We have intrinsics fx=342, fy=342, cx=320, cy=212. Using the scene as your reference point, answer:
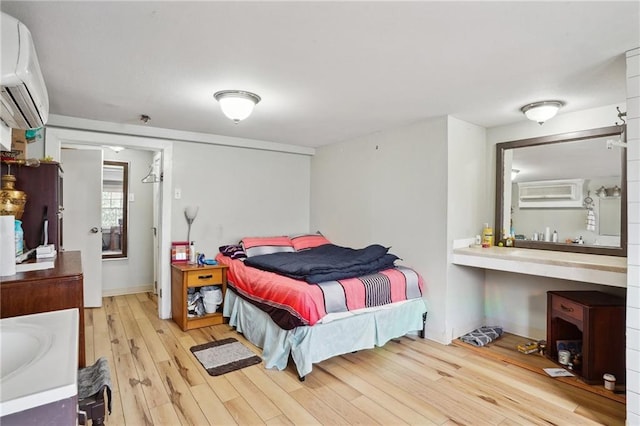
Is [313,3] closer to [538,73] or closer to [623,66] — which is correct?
[538,73]

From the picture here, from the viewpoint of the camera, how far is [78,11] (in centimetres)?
158

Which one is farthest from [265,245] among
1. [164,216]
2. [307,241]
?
[164,216]

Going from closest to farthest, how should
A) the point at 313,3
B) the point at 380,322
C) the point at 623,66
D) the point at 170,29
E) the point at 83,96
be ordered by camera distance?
the point at 313,3 → the point at 170,29 → the point at 623,66 → the point at 83,96 → the point at 380,322

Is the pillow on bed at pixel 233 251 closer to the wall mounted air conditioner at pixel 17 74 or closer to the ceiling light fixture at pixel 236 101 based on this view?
the ceiling light fixture at pixel 236 101

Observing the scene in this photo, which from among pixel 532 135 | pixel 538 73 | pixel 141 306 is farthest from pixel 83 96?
pixel 532 135

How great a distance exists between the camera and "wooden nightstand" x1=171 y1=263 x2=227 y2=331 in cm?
356

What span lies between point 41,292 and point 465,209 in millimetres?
3411

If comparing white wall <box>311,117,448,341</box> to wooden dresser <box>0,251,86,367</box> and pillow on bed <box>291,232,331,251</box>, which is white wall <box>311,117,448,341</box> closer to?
pillow on bed <box>291,232,331,251</box>

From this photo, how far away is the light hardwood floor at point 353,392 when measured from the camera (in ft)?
6.92

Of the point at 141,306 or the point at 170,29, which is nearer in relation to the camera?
the point at 170,29

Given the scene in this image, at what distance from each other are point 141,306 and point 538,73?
481 cm

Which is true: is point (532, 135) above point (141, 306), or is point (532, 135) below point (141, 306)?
above

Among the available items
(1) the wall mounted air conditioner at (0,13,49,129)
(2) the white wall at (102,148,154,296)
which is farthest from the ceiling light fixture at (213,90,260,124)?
(2) the white wall at (102,148,154,296)

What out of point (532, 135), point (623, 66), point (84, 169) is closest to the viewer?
point (623, 66)
